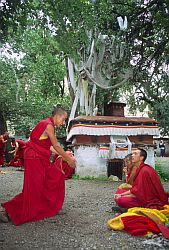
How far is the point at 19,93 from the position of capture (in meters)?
18.8

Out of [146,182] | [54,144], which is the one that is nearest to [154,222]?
[146,182]

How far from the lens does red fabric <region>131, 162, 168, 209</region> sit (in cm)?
483

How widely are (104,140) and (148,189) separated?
651cm

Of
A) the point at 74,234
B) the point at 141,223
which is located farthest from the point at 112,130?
the point at 74,234

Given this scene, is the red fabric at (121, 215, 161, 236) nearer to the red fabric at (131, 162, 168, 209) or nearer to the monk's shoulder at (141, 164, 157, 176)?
the red fabric at (131, 162, 168, 209)

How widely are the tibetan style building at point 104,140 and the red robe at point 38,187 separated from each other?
5.98 metres

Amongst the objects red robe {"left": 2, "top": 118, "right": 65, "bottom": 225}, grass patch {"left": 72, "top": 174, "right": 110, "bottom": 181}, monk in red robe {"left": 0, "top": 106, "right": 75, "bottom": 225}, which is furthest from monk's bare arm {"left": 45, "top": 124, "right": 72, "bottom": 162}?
grass patch {"left": 72, "top": 174, "right": 110, "bottom": 181}

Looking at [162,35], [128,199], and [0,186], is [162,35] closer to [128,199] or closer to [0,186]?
[128,199]

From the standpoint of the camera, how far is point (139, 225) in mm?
4121

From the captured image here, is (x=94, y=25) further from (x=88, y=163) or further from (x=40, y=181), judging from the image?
(x=88, y=163)

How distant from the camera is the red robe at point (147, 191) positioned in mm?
4824

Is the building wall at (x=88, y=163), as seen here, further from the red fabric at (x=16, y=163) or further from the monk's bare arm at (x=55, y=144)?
the monk's bare arm at (x=55, y=144)

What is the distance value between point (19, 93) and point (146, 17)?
1278 cm

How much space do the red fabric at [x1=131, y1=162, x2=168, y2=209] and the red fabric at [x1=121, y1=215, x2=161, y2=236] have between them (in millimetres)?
649
